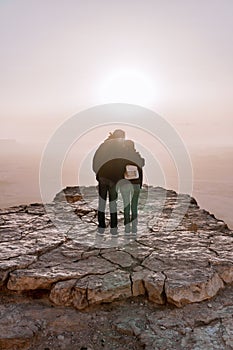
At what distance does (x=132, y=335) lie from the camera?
307cm

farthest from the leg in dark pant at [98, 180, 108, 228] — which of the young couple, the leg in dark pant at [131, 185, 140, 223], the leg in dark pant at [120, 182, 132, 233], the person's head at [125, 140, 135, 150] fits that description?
the person's head at [125, 140, 135, 150]

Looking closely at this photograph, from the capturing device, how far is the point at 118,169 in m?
4.62

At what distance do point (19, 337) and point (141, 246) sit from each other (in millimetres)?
1990

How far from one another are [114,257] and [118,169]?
1189 mm

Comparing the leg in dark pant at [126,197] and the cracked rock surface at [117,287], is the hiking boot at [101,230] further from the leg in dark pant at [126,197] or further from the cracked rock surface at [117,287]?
the leg in dark pant at [126,197]

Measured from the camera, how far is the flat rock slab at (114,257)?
351 centimetres

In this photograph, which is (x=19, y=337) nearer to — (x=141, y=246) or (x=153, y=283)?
(x=153, y=283)

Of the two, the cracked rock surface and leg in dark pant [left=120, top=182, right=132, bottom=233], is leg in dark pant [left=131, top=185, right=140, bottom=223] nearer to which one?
leg in dark pant [left=120, top=182, right=132, bottom=233]

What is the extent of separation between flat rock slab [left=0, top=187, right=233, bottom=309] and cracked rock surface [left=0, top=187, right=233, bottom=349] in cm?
1

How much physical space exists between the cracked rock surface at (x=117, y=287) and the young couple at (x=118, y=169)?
0.52 meters

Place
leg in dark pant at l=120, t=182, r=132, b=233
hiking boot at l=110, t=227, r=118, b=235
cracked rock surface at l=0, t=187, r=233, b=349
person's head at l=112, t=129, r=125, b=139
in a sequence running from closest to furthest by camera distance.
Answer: cracked rock surface at l=0, t=187, r=233, b=349
person's head at l=112, t=129, r=125, b=139
leg in dark pant at l=120, t=182, r=132, b=233
hiking boot at l=110, t=227, r=118, b=235

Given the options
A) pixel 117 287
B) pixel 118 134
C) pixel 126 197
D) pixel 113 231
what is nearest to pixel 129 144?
pixel 118 134

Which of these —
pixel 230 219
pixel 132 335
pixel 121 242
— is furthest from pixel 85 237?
pixel 230 219

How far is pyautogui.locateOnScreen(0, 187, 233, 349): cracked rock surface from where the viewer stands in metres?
3.04
